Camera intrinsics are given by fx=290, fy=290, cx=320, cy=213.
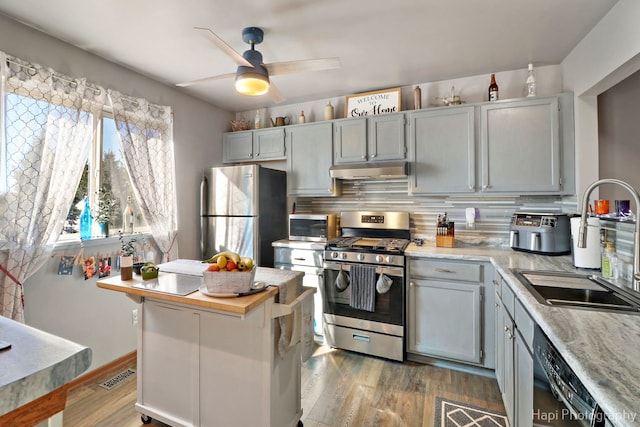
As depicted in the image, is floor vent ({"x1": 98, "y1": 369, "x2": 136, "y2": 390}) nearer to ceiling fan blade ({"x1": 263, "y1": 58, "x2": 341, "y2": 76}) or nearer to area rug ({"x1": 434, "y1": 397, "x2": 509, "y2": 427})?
area rug ({"x1": 434, "y1": 397, "x2": 509, "y2": 427})

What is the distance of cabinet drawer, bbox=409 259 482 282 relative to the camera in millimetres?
2289

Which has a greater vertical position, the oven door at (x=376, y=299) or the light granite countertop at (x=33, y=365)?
the light granite countertop at (x=33, y=365)

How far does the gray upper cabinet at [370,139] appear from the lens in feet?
9.07

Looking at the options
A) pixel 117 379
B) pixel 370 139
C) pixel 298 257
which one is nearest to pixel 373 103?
pixel 370 139

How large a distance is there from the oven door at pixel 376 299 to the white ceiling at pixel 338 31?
1781 mm

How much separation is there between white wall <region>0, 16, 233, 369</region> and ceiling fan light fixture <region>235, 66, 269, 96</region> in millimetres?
1451

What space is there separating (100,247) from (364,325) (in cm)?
230

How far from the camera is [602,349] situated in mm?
845

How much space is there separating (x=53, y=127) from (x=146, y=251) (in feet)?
3.92

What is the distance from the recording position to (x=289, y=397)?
1.66 meters

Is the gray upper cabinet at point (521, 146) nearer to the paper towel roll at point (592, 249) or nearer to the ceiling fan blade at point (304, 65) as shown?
the paper towel roll at point (592, 249)

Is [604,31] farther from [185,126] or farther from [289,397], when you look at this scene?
[185,126]

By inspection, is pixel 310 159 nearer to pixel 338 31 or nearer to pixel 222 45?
pixel 338 31

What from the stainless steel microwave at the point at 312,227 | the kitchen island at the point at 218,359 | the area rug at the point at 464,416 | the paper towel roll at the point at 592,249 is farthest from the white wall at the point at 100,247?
the paper towel roll at the point at 592,249
